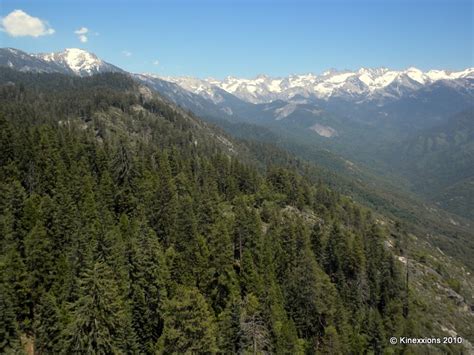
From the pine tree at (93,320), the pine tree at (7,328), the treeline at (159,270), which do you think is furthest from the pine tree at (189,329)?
the pine tree at (7,328)

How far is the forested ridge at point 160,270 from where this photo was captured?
42.9 meters

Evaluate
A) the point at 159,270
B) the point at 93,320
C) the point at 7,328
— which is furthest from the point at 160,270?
the point at 7,328

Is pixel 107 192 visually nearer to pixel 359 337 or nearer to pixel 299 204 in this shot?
pixel 359 337

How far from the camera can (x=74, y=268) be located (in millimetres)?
50562

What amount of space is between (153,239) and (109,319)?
22459 millimetres

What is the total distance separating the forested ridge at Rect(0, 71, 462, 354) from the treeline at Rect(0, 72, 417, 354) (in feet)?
0.68

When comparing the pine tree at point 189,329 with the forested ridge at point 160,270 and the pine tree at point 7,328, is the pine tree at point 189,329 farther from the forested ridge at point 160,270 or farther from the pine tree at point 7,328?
the pine tree at point 7,328

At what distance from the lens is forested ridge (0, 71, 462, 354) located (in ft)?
141

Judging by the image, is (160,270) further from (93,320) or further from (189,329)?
(93,320)

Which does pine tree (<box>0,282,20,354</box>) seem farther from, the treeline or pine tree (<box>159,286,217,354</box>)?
pine tree (<box>159,286,217,354</box>)

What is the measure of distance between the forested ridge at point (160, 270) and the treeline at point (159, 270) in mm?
206

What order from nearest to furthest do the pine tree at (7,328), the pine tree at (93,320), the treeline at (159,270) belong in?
the pine tree at (93,320) < the pine tree at (7,328) < the treeline at (159,270)

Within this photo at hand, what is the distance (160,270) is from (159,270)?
0.16m

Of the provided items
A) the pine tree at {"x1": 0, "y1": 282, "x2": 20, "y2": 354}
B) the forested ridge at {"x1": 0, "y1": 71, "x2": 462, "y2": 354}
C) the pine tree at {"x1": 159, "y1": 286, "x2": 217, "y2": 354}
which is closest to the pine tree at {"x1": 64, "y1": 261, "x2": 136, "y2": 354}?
the forested ridge at {"x1": 0, "y1": 71, "x2": 462, "y2": 354}
